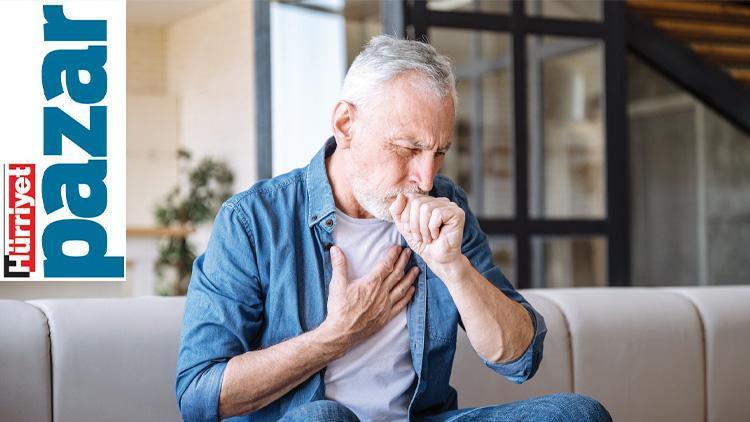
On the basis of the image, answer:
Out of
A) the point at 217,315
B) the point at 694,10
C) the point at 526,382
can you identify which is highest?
the point at 694,10

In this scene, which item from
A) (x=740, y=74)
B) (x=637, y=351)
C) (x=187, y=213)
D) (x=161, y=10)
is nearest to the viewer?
(x=637, y=351)

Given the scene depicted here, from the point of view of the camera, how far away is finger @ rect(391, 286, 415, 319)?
1879 mm

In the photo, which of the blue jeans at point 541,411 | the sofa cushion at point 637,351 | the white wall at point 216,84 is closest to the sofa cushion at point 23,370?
the blue jeans at point 541,411

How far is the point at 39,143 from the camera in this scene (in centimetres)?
233

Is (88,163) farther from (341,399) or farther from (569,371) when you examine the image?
(569,371)

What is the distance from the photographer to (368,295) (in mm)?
1816

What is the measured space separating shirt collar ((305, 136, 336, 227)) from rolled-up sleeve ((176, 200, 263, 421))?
0.13 meters

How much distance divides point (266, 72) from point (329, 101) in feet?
1.79

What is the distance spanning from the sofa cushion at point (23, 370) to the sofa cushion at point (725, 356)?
168 centimetres

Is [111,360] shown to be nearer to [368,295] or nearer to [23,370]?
[23,370]

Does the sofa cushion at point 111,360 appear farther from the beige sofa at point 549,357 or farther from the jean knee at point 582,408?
the jean knee at point 582,408

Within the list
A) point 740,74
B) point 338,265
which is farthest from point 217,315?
point 740,74

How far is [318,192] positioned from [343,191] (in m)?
0.05

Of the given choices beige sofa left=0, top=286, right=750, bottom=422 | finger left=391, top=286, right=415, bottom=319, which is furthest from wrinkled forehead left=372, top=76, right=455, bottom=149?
beige sofa left=0, top=286, right=750, bottom=422
